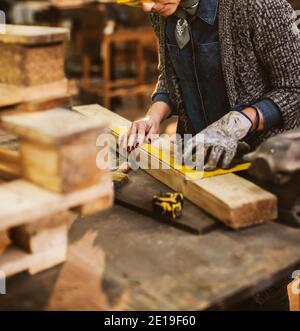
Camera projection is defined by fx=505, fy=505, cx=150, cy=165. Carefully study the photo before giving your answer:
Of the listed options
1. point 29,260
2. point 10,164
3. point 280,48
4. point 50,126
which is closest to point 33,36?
point 50,126

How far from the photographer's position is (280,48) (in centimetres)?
235

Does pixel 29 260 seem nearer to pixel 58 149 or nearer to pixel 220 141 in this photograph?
pixel 58 149

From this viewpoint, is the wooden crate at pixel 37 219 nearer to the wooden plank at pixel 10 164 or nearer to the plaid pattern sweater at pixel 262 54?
the wooden plank at pixel 10 164

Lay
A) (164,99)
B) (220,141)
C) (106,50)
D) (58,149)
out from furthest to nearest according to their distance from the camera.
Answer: (106,50) < (164,99) < (220,141) < (58,149)

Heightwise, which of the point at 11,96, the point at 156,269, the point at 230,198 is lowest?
the point at 156,269

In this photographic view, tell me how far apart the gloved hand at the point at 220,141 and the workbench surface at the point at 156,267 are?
0.82ft

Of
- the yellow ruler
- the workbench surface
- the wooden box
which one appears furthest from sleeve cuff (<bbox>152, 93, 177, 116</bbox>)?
the wooden box

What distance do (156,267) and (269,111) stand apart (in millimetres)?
1107

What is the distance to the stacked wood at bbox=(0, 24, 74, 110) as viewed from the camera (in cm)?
164

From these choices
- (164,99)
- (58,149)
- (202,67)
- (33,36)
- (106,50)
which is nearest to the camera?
(58,149)

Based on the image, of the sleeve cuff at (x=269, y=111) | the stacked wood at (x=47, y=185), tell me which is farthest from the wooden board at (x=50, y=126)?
the sleeve cuff at (x=269, y=111)

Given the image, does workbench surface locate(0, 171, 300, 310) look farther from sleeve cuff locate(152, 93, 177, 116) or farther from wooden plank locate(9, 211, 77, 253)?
sleeve cuff locate(152, 93, 177, 116)

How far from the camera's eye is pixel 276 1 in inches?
92.3
